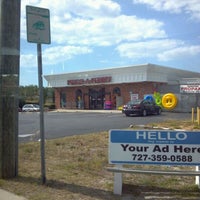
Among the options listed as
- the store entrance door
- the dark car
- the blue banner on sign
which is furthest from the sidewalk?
the store entrance door

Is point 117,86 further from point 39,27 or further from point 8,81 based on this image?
point 39,27

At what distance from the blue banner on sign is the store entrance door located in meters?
43.5

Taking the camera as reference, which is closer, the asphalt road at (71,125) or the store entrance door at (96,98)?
the asphalt road at (71,125)

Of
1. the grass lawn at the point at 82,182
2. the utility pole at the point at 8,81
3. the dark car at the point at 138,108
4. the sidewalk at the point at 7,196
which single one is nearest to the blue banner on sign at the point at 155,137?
the grass lawn at the point at 82,182

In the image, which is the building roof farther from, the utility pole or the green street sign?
the green street sign

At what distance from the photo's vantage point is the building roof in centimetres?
4278

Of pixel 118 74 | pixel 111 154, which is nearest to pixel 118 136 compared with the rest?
pixel 111 154

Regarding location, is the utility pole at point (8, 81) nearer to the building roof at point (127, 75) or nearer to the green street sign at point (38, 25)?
the green street sign at point (38, 25)

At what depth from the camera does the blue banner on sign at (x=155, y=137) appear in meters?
5.79

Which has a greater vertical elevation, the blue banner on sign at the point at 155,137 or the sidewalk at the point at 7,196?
the blue banner on sign at the point at 155,137

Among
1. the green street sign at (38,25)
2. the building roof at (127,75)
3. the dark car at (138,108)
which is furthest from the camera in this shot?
the building roof at (127,75)

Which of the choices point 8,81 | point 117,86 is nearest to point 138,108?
point 117,86

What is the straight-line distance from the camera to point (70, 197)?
5.52 m

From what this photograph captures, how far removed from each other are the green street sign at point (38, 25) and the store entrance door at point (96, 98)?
4318 cm
